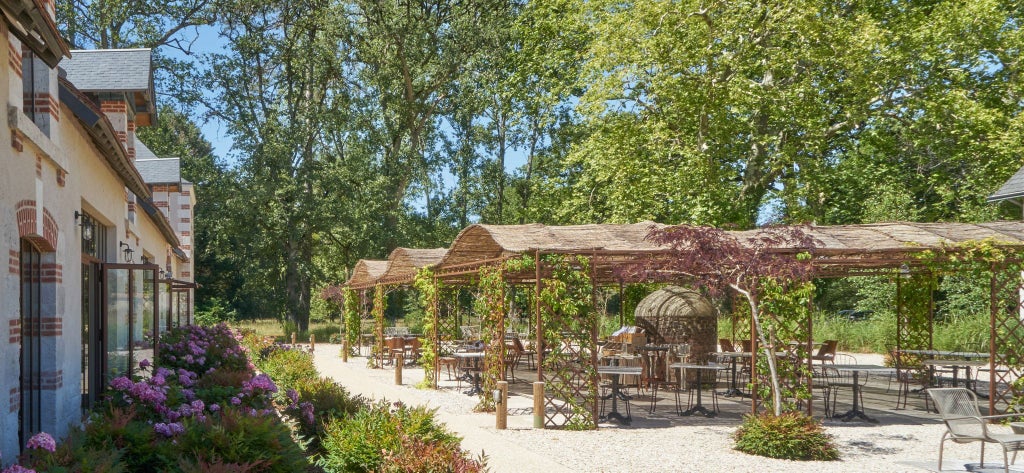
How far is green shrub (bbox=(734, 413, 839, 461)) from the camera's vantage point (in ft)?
33.2

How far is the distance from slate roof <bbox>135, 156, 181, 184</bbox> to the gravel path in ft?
33.8

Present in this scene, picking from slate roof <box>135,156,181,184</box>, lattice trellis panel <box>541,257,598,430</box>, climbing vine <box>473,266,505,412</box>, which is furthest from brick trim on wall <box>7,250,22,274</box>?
slate roof <box>135,156,181,184</box>

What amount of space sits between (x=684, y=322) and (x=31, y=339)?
12705 mm

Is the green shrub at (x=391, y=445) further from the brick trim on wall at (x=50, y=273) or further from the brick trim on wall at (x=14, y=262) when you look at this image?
the brick trim on wall at (x=14, y=262)

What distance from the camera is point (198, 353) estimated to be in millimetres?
11289

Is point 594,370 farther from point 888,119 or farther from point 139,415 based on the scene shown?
point 888,119

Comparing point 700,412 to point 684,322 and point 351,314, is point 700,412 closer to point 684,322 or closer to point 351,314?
point 684,322

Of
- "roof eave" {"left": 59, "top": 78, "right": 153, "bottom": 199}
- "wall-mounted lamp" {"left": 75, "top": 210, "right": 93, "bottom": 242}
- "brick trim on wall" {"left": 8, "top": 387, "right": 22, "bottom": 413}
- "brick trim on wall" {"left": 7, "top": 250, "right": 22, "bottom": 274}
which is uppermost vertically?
"roof eave" {"left": 59, "top": 78, "right": 153, "bottom": 199}

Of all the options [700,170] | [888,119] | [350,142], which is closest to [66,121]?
[700,170]

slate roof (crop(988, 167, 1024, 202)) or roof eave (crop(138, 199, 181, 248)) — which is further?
slate roof (crop(988, 167, 1024, 202))

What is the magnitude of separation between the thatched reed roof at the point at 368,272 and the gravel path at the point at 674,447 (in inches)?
381

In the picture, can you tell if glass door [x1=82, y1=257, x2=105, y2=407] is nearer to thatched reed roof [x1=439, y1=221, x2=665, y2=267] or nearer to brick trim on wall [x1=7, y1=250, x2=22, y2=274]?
brick trim on wall [x1=7, y1=250, x2=22, y2=274]

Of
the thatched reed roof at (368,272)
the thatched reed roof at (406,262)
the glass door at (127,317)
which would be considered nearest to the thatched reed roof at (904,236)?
the thatched reed roof at (406,262)

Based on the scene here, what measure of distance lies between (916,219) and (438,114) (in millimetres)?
20683
